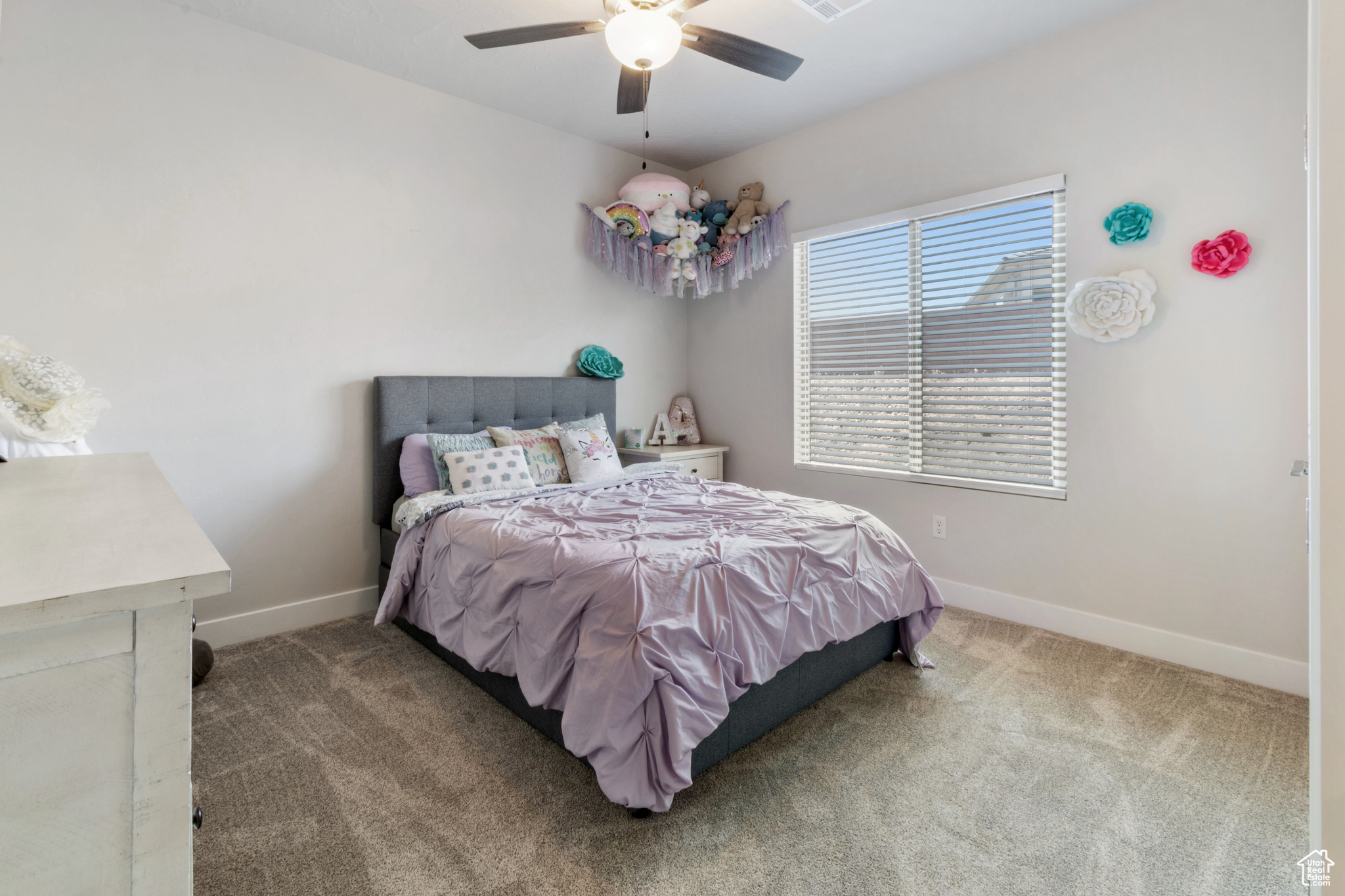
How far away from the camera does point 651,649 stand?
5.02 ft

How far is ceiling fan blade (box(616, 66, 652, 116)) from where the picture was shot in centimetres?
217

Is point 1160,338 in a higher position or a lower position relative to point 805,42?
lower

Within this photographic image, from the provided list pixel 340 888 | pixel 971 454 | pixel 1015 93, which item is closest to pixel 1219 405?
pixel 971 454

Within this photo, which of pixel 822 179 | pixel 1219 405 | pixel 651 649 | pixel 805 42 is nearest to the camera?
pixel 651 649

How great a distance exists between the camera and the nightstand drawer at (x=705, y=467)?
392cm

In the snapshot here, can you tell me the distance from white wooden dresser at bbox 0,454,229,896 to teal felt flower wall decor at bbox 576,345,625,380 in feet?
10.4

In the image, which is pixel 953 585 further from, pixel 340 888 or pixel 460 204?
pixel 460 204

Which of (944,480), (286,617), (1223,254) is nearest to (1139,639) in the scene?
(944,480)

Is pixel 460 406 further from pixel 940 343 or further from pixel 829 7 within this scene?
pixel 940 343

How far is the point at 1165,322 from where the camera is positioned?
2.50 m

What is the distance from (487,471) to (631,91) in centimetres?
166

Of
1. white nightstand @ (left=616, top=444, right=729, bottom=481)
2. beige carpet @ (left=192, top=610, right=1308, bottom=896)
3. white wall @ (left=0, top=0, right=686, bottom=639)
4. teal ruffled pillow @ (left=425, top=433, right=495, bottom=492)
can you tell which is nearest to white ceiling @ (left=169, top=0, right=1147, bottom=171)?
white wall @ (left=0, top=0, right=686, bottom=639)

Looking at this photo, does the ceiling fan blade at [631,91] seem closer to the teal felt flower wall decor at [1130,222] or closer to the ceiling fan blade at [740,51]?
the ceiling fan blade at [740,51]

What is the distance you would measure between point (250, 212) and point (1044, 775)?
3.59m
